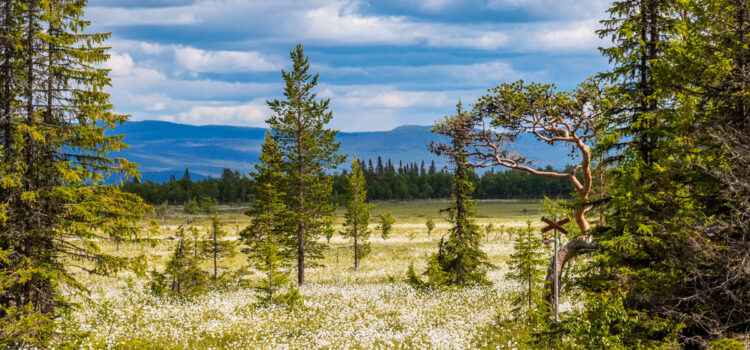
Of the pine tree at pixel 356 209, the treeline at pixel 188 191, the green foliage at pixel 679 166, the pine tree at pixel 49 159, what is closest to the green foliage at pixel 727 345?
the green foliage at pixel 679 166

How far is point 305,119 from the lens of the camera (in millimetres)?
28797

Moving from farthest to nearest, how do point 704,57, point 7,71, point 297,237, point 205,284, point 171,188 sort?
point 171,188 < point 297,237 < point 205,284 < point 7,71 < point 704,57

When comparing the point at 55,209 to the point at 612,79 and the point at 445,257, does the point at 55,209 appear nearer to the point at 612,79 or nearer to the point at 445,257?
the point at 612,79

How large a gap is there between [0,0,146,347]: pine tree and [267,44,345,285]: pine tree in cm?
1541

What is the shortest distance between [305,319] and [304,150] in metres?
12.6

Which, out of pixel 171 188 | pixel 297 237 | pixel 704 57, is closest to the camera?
pixel 704 57

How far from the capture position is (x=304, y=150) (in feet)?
93.8

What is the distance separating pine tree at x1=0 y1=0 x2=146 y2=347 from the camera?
11.7 meters

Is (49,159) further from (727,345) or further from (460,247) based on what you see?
Answer: (460,247)

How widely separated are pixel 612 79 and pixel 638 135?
5.74 feet

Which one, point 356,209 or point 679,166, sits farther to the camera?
point 356,209

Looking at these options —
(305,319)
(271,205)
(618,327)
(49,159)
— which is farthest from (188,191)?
(618,327)

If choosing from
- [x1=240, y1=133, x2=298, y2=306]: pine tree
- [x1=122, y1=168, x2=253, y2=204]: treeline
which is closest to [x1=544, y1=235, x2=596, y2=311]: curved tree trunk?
[x1=240, y1=133, x2=298, y2=306]: pine tree

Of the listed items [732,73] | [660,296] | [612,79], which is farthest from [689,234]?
[612,79]
